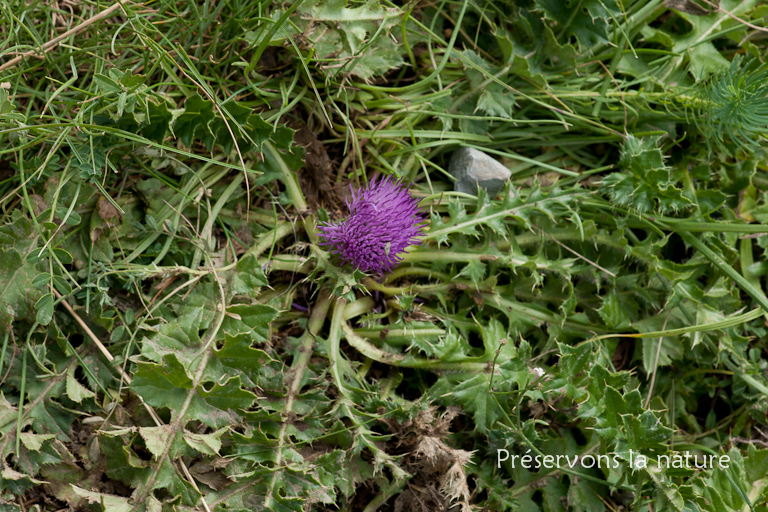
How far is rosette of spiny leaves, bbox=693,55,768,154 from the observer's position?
2.40 m

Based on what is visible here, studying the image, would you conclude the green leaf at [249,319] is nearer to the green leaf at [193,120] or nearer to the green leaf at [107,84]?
the green leaf at [193,120]

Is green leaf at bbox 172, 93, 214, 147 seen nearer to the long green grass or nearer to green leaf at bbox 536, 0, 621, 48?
the long green grass

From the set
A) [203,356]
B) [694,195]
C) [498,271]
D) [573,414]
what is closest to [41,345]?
[203,356]

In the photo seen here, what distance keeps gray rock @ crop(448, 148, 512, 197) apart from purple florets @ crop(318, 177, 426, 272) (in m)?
0.51

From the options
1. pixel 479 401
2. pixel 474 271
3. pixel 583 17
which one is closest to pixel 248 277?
pixel 474 271

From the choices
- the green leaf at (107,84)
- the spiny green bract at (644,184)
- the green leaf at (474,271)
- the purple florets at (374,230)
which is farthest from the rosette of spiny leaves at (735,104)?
the green leaf at (107,84)

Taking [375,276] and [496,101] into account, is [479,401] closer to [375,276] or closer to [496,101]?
[375,276]

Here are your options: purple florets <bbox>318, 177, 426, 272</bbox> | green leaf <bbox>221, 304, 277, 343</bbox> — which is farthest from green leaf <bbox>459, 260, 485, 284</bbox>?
green leaf <bbox>221, 304, 277, 343</bbox>

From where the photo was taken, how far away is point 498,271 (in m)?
2.65

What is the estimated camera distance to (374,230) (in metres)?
2.16

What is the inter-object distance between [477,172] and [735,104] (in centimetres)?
120

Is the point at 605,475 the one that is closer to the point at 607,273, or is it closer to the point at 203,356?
the point at 607,273

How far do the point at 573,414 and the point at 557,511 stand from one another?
1.44 feet

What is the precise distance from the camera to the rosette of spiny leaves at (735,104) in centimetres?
240
